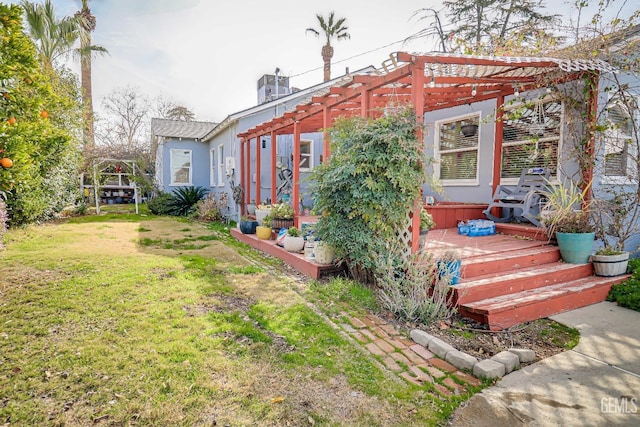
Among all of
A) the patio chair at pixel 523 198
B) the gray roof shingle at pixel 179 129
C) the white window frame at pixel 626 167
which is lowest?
the patio chair at pixel 523 198

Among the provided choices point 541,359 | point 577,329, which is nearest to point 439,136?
point 577,329

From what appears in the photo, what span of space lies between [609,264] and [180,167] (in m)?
14.7

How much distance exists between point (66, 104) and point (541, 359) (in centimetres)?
979

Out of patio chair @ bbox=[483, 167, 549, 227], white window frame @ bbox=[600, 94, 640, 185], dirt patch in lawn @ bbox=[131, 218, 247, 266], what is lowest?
dirt patch in lawn @ bbox=[131, 218, 247, 266]

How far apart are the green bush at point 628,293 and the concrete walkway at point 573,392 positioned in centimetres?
101

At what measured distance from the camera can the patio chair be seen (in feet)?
18.5

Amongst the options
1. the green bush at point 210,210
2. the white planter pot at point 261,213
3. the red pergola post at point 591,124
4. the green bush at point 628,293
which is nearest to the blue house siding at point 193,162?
the green bush at point 210,210

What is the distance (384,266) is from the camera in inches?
151

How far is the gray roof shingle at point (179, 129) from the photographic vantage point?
14594 mm

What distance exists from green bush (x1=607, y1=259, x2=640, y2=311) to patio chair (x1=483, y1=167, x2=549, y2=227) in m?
1.37

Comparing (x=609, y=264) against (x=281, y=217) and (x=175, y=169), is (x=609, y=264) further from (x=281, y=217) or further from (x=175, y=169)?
(x=175, y=169)

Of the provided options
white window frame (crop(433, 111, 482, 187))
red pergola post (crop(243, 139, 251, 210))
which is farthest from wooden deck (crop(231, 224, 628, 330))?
red pergola post (crop(243, 139, 251, 210))

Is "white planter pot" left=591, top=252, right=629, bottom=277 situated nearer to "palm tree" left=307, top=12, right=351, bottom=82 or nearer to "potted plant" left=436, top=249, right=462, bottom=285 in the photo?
"potted plant" left=436, top=249, right=462, bottom=285

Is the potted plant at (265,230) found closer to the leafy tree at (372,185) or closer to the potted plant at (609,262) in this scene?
the leafy tree at (372,185)
